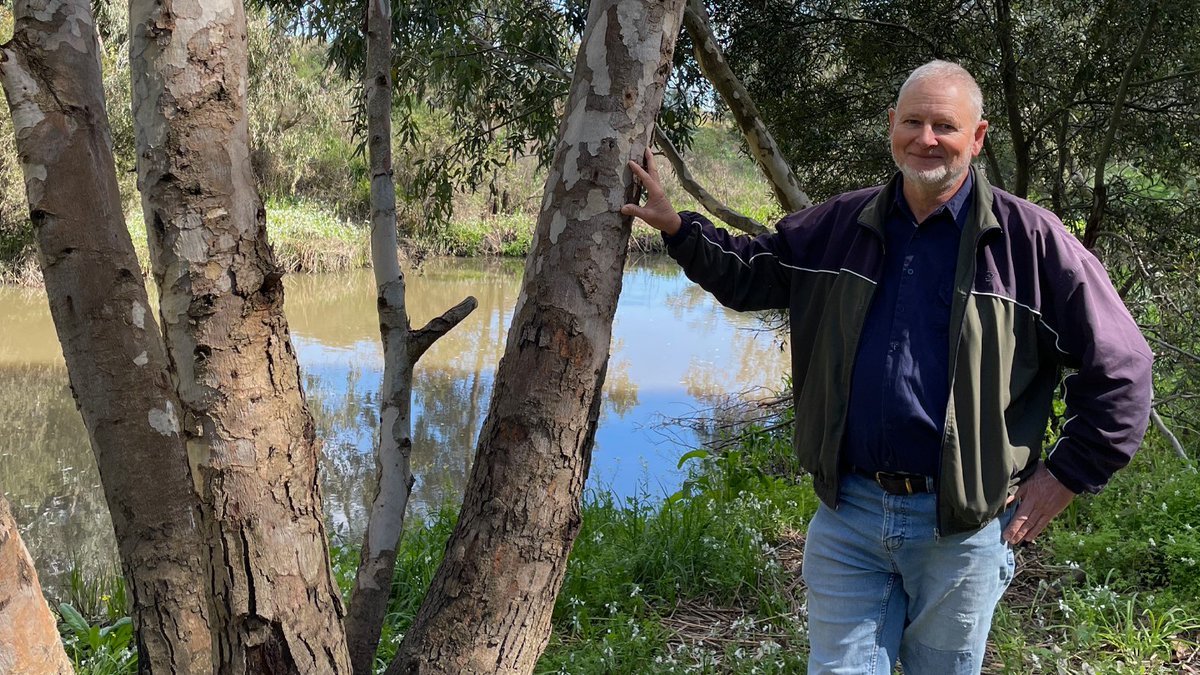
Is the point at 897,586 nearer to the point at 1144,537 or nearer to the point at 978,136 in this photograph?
the point at 978,136

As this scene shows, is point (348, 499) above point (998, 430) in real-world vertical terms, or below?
below

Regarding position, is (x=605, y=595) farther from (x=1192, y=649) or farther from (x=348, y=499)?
(x=348, y=499)

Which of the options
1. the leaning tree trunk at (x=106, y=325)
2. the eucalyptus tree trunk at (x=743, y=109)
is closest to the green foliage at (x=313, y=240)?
the eucalyptus tree trunk at (x=743, y=109)

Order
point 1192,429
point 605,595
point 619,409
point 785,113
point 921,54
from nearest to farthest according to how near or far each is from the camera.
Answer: point 605,595 → point 1192,429 → point 921,54 → point 785,113 → point 619,409

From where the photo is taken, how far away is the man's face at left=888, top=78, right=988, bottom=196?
1.99 metres

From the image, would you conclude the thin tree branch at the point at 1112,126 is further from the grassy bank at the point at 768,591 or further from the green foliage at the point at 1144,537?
the green foliage at the point at 1144,537

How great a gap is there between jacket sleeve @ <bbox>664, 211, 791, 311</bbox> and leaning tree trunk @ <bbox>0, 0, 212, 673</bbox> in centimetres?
116

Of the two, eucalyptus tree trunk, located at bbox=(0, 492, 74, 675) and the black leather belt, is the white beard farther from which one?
eucalyptus tree trunk, located at bbox=(0, 492, 74, 675)

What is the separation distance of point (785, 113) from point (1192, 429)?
3.20m

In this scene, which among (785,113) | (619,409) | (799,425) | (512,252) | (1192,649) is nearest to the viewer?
(799,425)

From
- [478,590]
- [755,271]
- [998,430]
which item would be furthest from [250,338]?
[998,430]

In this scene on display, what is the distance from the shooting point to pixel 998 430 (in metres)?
1.93

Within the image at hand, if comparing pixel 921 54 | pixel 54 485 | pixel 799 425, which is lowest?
pixel 54 485

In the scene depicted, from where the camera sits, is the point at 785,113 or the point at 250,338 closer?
the point at 250,338
